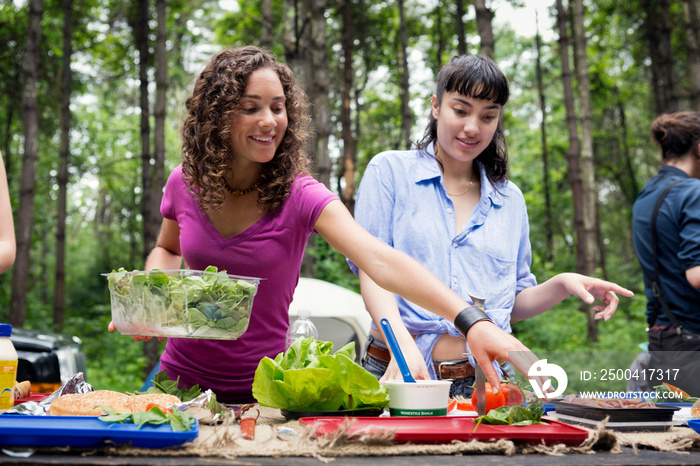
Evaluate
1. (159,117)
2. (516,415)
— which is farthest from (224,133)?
(159,117)

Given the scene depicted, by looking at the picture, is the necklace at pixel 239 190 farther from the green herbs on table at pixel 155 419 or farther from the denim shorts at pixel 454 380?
the green herbs on table at pixel 155 419

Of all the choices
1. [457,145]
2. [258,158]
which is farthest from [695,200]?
[258,158]

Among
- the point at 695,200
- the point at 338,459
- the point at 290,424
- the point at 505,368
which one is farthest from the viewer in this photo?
the point at 695,200

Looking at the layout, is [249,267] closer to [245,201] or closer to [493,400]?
[245,201]

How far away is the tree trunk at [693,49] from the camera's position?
26.5ft

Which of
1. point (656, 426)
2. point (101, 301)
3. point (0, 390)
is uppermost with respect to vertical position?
point (0, 390)

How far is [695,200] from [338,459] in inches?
116

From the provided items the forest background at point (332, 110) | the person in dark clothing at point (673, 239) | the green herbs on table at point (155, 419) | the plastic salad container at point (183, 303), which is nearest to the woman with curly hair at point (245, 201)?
the plastic salad container at point (183, 303)

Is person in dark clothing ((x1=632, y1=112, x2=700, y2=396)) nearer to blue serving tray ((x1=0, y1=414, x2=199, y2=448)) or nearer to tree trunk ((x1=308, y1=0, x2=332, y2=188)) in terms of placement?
blue serving tray ((x1=0, y1=414, x2=199, y2=448))

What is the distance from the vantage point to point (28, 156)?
908 cm

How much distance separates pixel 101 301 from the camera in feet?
61.4

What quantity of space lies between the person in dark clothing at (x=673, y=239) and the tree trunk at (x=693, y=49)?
16.2 ft

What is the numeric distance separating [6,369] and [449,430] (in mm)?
1125

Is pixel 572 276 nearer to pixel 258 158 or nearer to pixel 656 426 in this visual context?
pixel 656 426
